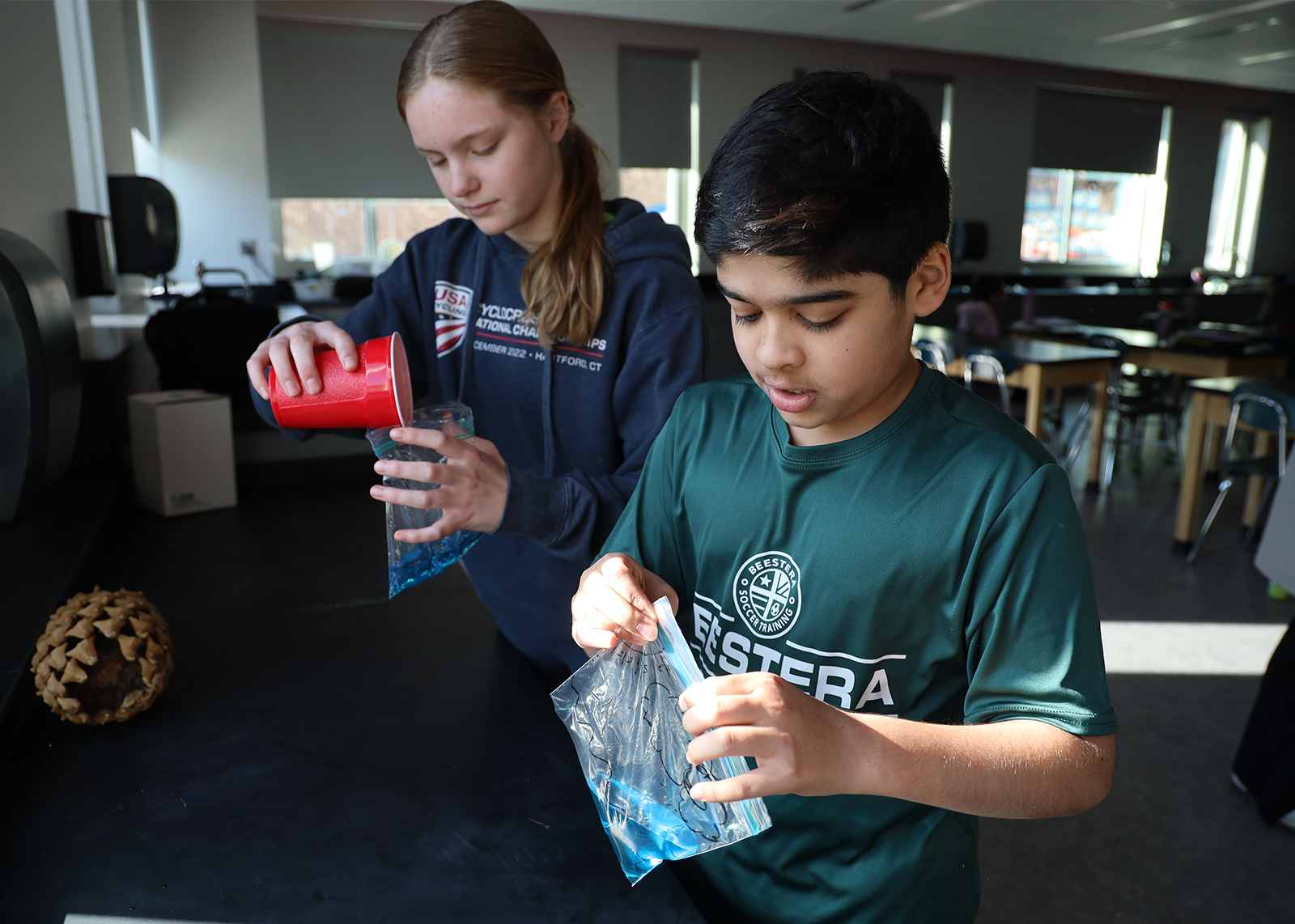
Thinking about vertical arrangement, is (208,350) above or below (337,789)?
above

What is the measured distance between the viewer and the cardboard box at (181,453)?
1830 millimetres

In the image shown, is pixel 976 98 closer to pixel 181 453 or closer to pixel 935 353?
pixel 935 353

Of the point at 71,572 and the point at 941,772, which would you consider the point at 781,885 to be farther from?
the point at 71,572

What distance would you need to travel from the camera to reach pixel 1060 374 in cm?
473

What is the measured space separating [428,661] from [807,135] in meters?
0.84

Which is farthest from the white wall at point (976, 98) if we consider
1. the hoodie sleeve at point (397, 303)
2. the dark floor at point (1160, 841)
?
the hoodie sleeve at point (397, 303)

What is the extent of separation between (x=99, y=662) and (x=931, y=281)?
0.94 m

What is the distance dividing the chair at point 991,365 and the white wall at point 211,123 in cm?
465

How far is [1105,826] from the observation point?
2061mm

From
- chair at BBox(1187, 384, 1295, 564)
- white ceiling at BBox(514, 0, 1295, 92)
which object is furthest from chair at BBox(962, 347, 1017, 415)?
white ceiling at BBox(514, 0, 1295, 92)

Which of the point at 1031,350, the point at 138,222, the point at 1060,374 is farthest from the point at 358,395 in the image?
the point at 1031,350

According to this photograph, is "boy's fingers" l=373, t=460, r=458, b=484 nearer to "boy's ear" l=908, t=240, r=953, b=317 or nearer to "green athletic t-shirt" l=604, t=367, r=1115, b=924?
"green athletic t-shirt" l=604, t=367, r=1115, b=924

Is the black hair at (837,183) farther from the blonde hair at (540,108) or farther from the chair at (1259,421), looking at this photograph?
the chair at (1259,421)

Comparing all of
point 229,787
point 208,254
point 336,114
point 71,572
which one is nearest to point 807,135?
point 229,787
